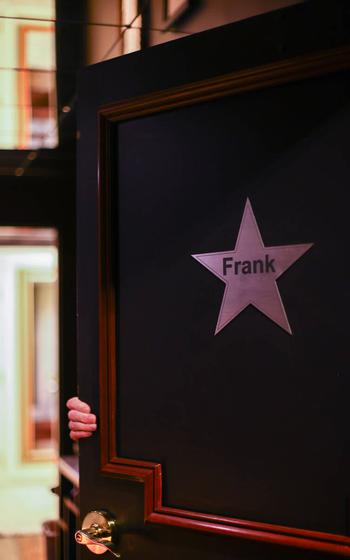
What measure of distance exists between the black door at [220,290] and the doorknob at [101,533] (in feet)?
0.06

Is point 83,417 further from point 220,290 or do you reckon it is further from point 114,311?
point 220,290

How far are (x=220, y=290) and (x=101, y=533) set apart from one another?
0.68 metres

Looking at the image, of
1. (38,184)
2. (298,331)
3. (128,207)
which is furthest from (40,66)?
(298,331)

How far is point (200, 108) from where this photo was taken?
5.20 ft

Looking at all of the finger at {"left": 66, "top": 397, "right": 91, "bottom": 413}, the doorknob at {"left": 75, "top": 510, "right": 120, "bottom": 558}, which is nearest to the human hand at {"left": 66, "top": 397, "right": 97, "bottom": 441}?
the finger at {"left": 66, "top": 397, "right": 91, "bottom": 413}

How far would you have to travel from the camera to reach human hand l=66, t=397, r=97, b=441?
1.72 meters

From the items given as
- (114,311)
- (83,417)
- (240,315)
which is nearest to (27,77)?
(114,311)

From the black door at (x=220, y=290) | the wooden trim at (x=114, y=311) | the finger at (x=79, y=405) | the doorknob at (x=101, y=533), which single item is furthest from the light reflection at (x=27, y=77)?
the doorknob at (x=101, y=533)

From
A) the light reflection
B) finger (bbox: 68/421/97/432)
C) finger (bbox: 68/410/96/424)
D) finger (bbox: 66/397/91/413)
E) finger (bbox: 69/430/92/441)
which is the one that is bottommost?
finger (bbox: 69/430/92/441)

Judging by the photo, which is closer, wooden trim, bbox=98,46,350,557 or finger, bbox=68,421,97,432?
wooden trim, bbox=98,46,350,557

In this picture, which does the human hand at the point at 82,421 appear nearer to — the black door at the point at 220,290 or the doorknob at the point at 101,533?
the black door at the point at 220,290

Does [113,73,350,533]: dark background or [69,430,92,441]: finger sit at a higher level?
[113,73,350,533]: dark background

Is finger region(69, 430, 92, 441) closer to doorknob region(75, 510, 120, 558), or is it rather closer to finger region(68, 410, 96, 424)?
finger region(68, 410, 96, 424)

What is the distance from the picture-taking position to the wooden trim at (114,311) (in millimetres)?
1367
